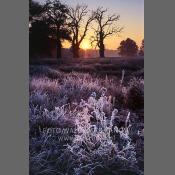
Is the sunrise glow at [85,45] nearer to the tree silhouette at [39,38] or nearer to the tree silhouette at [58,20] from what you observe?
the tree silhouette at [58,20]

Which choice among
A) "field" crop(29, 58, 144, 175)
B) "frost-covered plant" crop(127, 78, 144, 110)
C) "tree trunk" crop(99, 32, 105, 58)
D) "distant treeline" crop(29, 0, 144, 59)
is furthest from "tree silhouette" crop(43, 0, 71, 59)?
"frost-covered plant" crop(127, 78, 144, 110)

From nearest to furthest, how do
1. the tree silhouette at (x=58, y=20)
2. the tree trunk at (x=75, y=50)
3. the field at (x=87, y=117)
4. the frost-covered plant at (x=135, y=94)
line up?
1. the field at (x=87, y=117)
2. the tree silhouette at (x=58, y=20)
3. the tree trunk at (x=75, y=50)
4. the frost-covered plant at (x=135, y=94)

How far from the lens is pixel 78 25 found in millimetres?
6719

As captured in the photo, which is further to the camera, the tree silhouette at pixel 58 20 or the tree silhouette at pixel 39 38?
the tree silhouette at pixel 58 20

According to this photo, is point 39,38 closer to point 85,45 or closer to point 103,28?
point 85,45

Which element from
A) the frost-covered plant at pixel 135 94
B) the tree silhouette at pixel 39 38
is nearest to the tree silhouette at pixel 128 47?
the frost-covered plant at pixel 135 94

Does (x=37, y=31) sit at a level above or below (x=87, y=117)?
above

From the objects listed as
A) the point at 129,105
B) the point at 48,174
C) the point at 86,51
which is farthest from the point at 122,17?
the point at 48,174

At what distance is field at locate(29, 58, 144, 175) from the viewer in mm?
6430

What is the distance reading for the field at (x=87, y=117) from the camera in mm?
6430

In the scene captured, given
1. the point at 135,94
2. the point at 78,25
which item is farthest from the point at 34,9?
the point at 135,94

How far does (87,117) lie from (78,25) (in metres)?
1.10

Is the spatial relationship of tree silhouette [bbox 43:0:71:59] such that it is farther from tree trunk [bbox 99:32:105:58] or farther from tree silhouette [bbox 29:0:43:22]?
tree trunk [bbox 99:32:105:58]

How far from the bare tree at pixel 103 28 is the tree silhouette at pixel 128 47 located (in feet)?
0.51
